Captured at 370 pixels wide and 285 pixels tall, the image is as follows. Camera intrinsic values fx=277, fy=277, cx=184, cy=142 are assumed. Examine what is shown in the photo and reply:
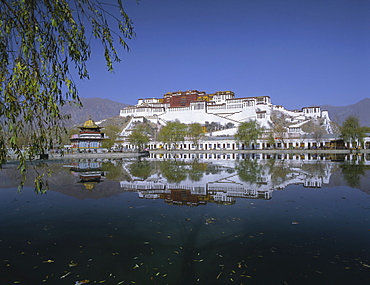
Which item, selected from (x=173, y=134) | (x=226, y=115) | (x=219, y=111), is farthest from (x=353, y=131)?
(x=219, y=111)

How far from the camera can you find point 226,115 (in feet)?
386

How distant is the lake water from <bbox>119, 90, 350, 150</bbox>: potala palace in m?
78.9

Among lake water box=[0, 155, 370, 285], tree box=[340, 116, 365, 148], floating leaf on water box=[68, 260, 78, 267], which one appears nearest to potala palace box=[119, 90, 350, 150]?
tree box=[340, 116, 365, 148]

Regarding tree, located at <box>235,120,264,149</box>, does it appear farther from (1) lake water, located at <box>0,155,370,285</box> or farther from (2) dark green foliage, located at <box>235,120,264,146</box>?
(1) lake water, located at <box>0,155,370,285</box>

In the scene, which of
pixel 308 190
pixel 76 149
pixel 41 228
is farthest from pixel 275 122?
pixel 41 228

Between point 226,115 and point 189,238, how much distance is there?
11337 cm

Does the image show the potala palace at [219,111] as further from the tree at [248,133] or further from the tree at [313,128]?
the tree at [248,133]

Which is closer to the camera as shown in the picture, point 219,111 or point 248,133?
point 248,133

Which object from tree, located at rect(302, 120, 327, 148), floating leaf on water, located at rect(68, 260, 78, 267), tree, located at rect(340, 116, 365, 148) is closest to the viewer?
floating leaf on water, located at rect(68, 260, 78, 267)

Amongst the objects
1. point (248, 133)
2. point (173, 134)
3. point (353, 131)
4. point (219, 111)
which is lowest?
point (353, 131)

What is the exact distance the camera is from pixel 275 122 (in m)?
106

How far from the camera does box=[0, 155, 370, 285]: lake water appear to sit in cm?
485

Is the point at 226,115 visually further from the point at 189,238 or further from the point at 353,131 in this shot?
the point at 189,238

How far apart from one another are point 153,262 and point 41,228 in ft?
13.2
